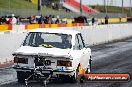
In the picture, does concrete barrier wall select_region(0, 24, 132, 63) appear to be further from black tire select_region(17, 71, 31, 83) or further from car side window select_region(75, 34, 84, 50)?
black tire select_region(17, 71, 31, 83)

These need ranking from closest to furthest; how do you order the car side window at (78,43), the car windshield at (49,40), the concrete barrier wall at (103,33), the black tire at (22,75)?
the black tire at (22,75)
the car windshield at (49,40)
the car side window at (78,43)
the concrete barrier wall at (103,33)

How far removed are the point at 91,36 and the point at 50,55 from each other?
22150 mm

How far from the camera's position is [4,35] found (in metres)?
20.5

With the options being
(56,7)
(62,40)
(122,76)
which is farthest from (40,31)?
(56,7)

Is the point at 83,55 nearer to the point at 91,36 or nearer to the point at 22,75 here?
the point at 22,75

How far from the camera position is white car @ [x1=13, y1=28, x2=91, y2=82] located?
13039mm

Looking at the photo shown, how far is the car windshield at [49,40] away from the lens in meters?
13.8

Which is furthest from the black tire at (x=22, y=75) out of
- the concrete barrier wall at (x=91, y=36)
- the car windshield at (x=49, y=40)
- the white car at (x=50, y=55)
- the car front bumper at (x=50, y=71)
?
the concrete barrier wall at (x=91, y=36)

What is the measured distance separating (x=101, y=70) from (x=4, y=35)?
4.91 metres

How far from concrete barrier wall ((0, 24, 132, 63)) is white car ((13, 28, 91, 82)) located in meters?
6.23

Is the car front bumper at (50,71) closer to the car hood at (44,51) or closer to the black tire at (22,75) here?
the black tire at (22,75)

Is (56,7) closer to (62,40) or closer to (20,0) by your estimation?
(20,0)

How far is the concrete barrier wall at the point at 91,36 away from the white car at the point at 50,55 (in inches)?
245

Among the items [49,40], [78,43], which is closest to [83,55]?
[78,43]
